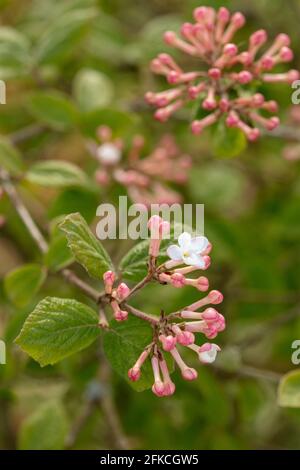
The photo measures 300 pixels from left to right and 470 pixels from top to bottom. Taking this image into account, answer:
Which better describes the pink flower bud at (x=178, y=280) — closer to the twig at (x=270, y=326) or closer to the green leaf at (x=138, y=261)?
the green leaf at (x=138, y=261)

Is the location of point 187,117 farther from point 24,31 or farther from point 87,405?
point 87,405

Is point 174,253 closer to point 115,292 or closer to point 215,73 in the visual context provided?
point 115,292

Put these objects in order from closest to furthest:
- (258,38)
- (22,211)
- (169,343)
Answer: (169,343), (258,38), (22,211)

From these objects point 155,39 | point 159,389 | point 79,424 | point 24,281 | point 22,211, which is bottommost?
point 159,389

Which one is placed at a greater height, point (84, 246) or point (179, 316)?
point (84, 246)

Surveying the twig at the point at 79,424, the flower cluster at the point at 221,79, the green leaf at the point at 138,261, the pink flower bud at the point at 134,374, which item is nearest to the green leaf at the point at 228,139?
the flower cluster at the point at 221,79

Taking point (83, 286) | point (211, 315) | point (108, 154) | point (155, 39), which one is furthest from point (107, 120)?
point (211, 315)
